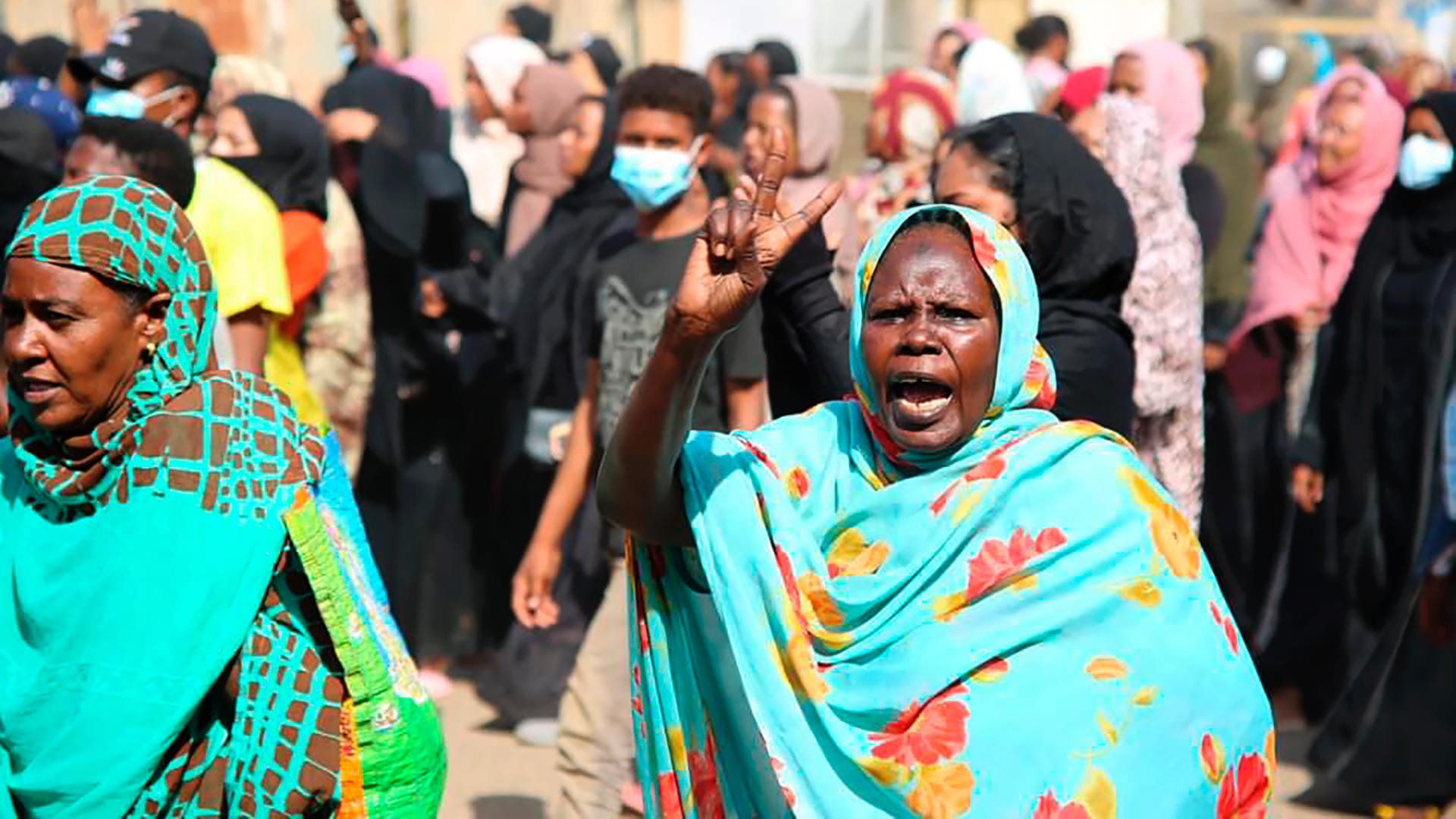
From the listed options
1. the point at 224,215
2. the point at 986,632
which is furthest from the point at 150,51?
the point at 986,632

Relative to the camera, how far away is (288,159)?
6.68 meters

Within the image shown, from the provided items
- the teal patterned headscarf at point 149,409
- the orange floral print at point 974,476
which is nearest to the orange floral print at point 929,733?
the orange floral print at point 974,476

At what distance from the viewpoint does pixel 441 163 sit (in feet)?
27.0

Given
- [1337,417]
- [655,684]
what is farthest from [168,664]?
[1337,417]

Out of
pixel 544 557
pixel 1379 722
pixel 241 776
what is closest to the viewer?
pixel 241 776

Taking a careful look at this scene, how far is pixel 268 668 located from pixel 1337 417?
15.5ft

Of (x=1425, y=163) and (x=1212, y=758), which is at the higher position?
(x=1425, y=163)

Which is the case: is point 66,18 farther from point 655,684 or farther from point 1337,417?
point 655,684

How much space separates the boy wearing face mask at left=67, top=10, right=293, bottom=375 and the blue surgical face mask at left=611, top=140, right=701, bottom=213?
0.88 meters

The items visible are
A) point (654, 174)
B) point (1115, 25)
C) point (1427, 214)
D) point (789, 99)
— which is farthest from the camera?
point (1115, 25)

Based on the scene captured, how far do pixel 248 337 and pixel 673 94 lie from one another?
1446 millimetres

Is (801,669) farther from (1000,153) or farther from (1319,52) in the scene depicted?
(1319,52)

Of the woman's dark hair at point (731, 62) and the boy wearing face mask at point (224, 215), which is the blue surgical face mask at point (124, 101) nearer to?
the boy wearing face mask at point (224, 215)

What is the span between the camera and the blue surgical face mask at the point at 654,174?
5.76m
